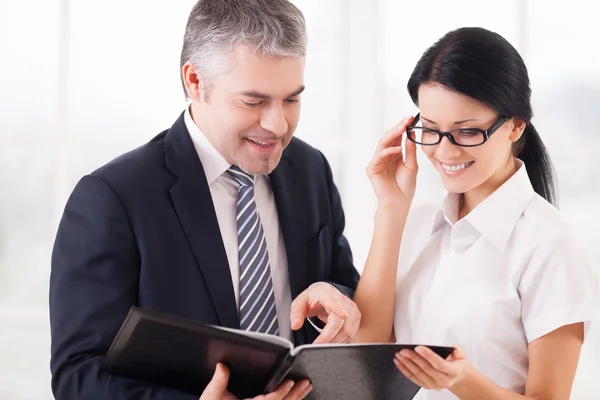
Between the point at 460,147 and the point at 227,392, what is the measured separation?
0.88 meters

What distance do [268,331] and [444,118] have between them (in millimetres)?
→ 734

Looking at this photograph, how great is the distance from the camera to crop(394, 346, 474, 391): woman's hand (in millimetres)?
1711

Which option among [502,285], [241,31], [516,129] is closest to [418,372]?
[502,285]

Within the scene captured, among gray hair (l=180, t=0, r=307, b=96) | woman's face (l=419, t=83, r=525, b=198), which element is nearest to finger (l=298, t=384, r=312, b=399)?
woman's face (l=419, t=83, r=525, b=198)

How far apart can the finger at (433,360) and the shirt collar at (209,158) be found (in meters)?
0.76

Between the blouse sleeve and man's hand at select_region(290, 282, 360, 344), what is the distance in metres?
0.47

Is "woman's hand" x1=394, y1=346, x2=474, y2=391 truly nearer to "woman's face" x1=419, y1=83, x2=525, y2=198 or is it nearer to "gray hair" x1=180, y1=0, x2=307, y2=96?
"woman's face" x1=419, y1=83, x2=525, y2=198

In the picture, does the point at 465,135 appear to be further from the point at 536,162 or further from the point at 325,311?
the point at 325,311

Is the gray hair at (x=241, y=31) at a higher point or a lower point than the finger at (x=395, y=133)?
higher

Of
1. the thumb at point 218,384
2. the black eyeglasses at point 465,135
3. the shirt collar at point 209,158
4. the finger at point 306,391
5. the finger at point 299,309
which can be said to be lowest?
the finger at point 306,391

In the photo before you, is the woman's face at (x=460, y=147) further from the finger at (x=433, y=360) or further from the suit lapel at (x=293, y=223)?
the finger at (x=433, y=360)

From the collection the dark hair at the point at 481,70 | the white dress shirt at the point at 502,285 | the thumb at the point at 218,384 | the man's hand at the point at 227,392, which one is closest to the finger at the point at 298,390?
the man's hand at the point at 227,392

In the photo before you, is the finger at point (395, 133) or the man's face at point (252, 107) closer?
the man's face at point (252, 107)

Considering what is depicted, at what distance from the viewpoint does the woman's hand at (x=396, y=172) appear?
225 cm
